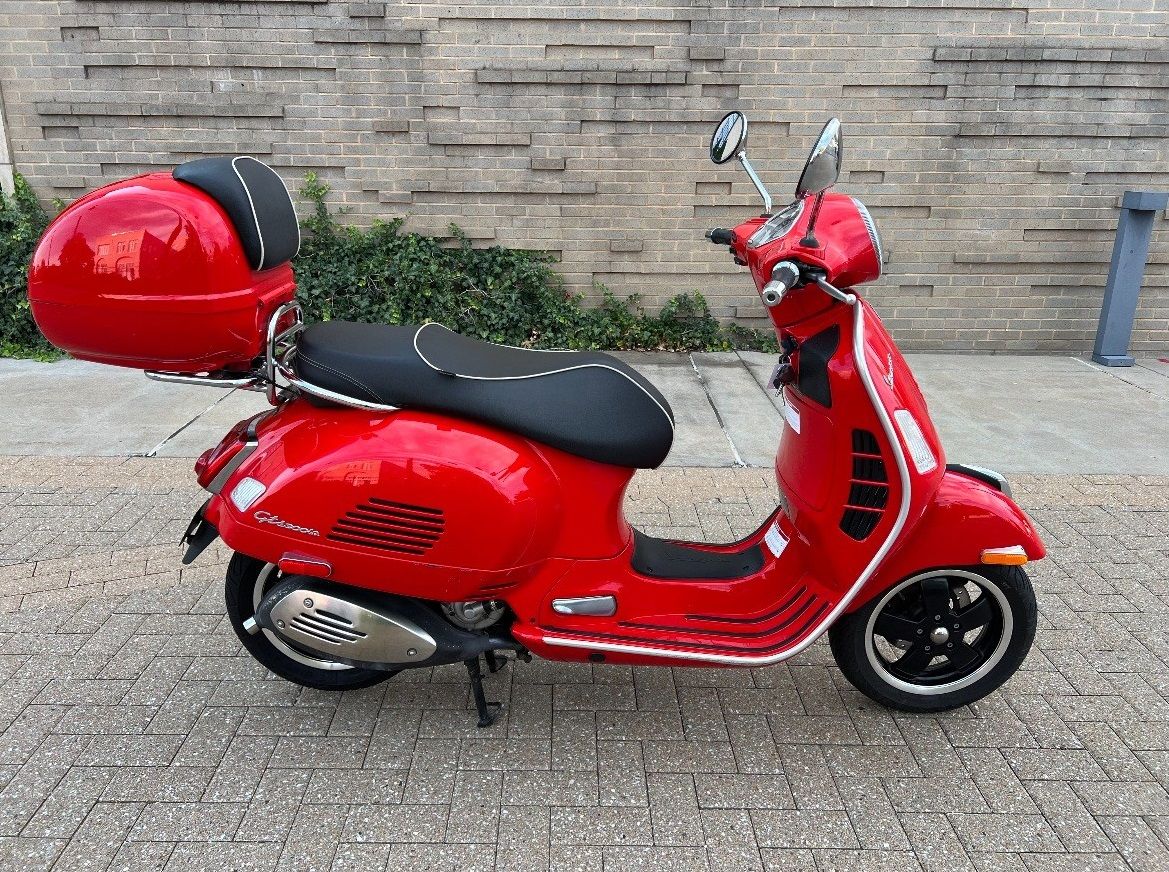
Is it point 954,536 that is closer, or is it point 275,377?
point 275,377

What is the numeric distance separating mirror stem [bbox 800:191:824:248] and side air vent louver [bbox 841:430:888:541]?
528 mm

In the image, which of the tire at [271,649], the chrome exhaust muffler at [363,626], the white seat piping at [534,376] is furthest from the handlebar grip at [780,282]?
the tire at [271,649]

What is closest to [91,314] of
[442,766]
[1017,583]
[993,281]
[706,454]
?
[442,766]

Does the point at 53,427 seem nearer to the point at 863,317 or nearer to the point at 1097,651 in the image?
the point at 863,317

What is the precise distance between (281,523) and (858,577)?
159cm

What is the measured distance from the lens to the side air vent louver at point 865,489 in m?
2.39

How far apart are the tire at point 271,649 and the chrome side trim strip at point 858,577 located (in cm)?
70

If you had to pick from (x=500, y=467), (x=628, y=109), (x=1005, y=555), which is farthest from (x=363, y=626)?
(x=628, y=109)

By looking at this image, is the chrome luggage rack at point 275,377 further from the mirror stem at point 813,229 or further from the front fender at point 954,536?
the front fender at point 954,536

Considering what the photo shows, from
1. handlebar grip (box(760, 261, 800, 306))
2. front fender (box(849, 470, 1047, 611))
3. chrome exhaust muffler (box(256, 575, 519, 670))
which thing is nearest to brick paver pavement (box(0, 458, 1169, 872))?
chrome exhaust muffler (box(256, 575, 519, 670))

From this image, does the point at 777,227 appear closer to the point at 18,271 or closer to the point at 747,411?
the point at 747,411

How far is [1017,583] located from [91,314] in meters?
2.62

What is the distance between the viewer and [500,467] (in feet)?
7.47

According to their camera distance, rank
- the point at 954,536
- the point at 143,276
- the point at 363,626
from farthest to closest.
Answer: the point at 954,536 → the point at 363,626 → the point at 143,276
